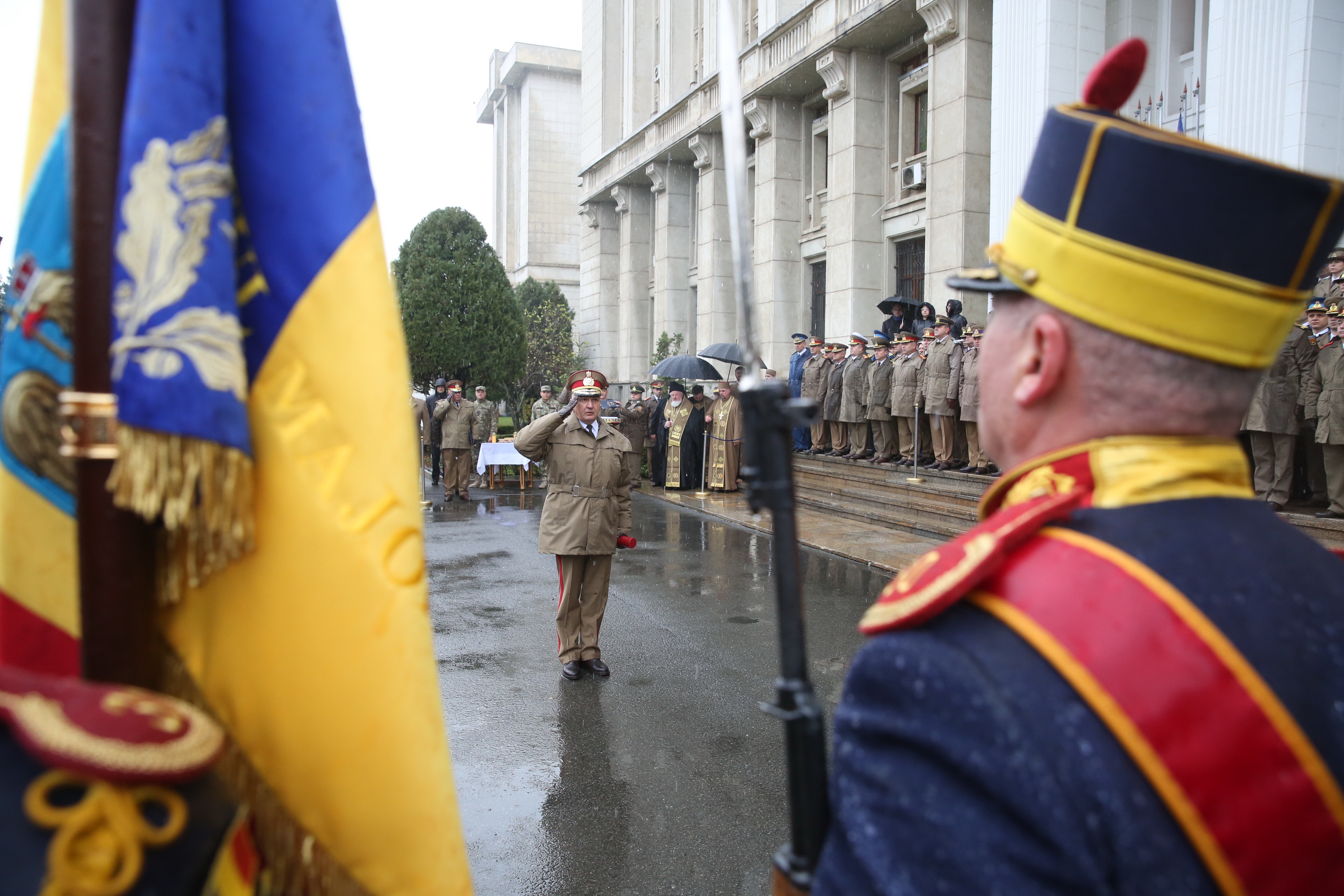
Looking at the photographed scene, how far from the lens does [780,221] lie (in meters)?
21.2

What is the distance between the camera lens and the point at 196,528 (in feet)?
3.67

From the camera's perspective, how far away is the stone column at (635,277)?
29.9 metres

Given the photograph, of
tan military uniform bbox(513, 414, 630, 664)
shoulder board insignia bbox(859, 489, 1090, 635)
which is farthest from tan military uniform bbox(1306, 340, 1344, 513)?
shoulder board insignia bbox(859, 489, 1090, 635)

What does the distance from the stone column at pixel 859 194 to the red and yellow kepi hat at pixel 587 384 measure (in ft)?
40.7

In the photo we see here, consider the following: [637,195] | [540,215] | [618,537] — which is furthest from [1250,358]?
[540,215]

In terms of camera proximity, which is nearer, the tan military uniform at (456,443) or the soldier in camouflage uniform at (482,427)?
the tan military uniform at (456,443)

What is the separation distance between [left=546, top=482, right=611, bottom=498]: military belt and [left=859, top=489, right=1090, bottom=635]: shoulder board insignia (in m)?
5.09

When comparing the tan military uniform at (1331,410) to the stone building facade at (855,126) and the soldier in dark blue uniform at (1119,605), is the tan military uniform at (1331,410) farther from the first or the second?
the soldier in dark blue uniform at (1119,605)

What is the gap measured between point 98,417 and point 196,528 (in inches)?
6.8

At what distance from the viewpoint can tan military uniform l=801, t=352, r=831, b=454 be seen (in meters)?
15.6

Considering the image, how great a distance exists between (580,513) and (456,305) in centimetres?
2184

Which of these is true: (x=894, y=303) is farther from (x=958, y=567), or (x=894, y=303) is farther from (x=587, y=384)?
(x=958, y=567)

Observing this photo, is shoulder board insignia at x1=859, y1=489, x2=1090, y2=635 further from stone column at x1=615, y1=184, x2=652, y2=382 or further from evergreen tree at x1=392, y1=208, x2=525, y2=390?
stone column at x1=615, y1=184, x2=652, y2=382

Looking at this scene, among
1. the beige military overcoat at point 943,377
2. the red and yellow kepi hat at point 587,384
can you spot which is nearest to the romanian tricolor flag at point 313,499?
the red and yellow kepi hat at point 587,384
